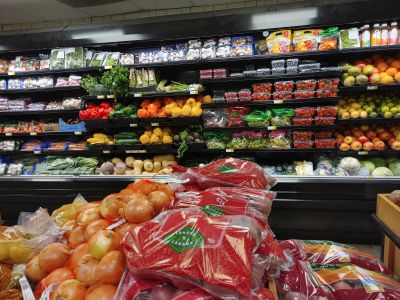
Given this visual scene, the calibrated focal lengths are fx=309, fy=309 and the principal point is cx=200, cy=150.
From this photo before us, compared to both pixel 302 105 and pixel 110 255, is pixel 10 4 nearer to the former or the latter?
pixel 302 105

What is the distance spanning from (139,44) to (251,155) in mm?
2231

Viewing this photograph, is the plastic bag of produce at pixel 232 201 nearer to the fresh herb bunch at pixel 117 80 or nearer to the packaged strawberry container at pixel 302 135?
the packaged strawberry container at pixel 302 135

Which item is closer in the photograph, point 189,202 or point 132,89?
point 189,202

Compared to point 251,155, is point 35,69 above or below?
above

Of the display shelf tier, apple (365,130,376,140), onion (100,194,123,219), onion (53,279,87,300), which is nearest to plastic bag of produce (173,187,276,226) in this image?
onion (100,194,123,219)

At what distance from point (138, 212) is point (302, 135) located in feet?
10.1

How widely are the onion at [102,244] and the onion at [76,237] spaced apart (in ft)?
0.75

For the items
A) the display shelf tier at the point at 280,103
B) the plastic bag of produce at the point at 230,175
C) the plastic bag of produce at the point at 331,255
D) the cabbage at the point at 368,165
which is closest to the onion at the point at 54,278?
the plastic bag of produce at the point at 230,175

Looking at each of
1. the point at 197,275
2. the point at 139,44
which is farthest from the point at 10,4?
the point at 197,275

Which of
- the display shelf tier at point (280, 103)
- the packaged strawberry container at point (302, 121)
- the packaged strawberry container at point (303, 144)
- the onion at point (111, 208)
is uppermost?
the display shelf tier at point (280, 103)

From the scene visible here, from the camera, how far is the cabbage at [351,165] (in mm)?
3641

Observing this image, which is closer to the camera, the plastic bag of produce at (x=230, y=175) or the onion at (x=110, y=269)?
the onion at (x=110, y=269)

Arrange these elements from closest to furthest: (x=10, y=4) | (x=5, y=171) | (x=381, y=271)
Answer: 1. (x=381, y=271)
2. (x=5, y=171)
3. (x=10, y=4)

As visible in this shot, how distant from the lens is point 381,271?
1545mm
